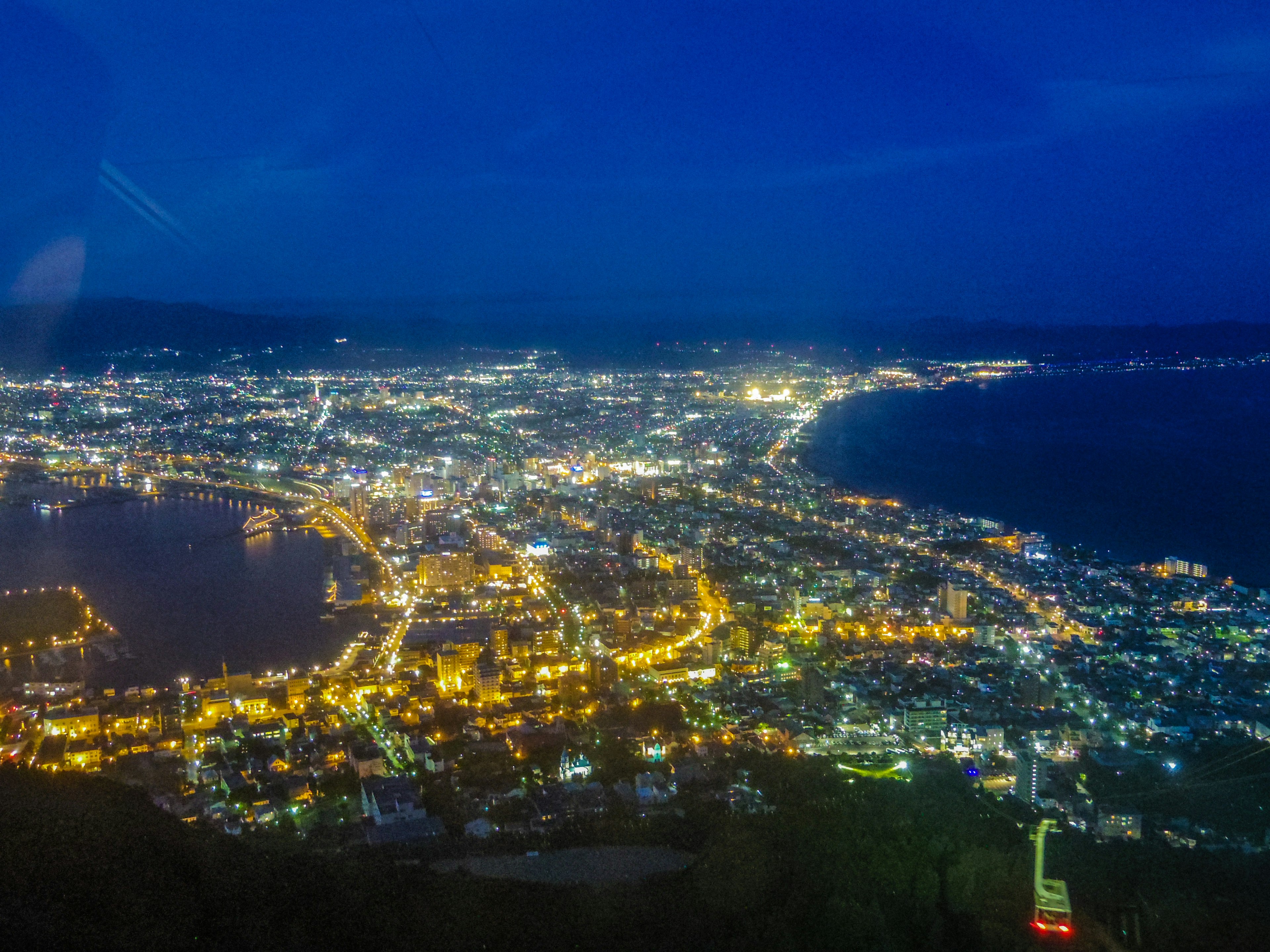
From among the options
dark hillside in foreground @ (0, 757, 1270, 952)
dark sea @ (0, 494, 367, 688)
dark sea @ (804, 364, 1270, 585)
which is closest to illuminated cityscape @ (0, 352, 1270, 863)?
dark sea @ (0, 494, 367, 688)

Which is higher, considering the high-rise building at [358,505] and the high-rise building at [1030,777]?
the high-rise building at [358,505]

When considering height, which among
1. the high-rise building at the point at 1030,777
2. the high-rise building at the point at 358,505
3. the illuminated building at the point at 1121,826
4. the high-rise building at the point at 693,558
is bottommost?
the illuminated building at the point at 1121,826

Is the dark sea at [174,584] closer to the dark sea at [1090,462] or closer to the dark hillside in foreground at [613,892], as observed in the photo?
the dark hillside in foreground at [613,892]

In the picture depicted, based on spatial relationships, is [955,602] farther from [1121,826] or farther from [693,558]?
[1121,826]

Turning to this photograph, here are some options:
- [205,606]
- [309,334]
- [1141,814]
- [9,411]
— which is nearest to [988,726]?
[1141,814]

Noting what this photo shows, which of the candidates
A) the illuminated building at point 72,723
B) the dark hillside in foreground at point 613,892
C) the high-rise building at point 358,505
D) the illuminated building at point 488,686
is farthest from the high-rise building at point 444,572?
the dark hillside in foreground at point 613,892

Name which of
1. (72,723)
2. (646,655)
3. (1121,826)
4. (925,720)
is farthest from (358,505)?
(1121,826)
